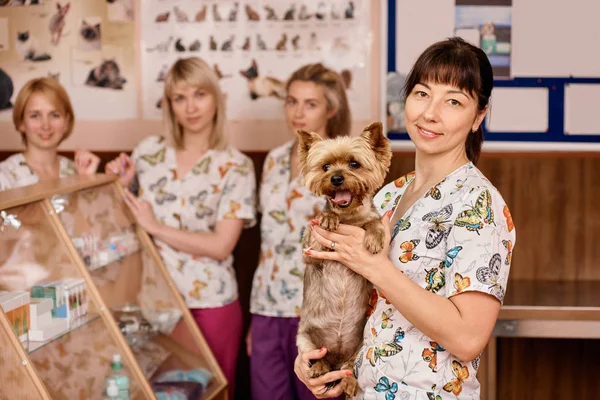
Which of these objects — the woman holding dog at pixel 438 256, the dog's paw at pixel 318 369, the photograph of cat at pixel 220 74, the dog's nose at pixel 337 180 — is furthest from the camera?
the photograph of cat at pixel 220 74

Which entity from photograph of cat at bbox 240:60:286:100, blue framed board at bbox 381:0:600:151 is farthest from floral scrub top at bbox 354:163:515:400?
photograph of cat at bbox 240:60:286:100

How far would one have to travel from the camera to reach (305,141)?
2.10m

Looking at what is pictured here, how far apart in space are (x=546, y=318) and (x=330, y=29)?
6.37 ft

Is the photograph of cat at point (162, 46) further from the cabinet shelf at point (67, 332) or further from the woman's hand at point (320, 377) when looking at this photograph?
the woman's hand at point (320, 377)

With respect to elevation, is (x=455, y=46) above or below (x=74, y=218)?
above

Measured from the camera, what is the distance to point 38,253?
2801 mm

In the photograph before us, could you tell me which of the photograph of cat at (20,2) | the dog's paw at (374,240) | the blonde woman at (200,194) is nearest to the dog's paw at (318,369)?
the dog's paw at (374,240)

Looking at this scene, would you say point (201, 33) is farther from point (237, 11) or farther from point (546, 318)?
point (546, 318)

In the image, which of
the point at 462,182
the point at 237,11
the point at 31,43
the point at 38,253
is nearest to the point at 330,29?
the point at 237,11

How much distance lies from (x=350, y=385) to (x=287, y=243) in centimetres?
151

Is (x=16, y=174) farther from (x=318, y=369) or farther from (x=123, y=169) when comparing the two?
(x=318, y=369)

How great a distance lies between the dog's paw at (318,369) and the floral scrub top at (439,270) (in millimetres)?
139

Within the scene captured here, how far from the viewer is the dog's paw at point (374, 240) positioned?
6.38 ft

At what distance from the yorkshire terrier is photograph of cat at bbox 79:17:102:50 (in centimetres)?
275
